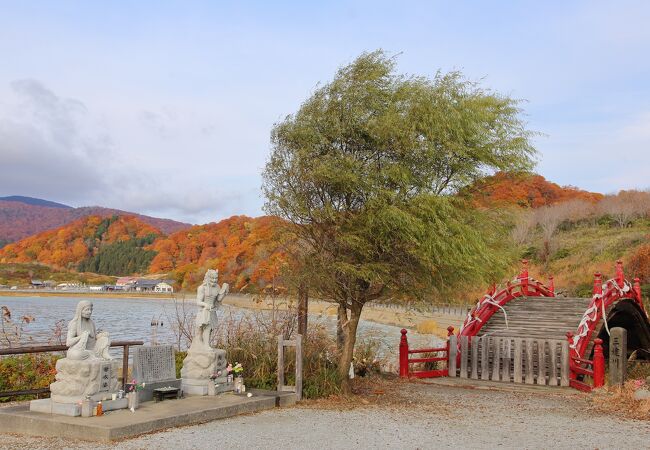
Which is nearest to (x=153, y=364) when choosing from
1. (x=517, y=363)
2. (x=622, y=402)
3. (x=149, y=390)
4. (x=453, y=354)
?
(x=149, y=390)

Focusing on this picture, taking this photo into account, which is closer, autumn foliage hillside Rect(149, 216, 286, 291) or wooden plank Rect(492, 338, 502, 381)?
autumn foliage hillside Rect(149, 216, 286, 291)

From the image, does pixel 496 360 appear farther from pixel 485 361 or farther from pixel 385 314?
pixel 385 314

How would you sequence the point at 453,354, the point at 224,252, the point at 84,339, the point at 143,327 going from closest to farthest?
the point at 84,339, the point at 453,354, the point at 143,327, the point at 224,252

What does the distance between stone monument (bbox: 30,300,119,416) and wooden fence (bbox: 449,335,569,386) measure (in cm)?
1079

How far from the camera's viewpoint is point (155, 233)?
129 meters

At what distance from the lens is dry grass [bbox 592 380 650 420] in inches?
489

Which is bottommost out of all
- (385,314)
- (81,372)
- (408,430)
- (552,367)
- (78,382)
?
(385,314)

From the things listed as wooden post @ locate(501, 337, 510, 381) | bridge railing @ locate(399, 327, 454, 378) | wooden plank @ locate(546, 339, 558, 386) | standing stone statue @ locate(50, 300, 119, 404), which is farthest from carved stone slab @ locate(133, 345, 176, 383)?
wooden plank @ locate(546, 339, 558, 386)

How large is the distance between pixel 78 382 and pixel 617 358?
12421mm

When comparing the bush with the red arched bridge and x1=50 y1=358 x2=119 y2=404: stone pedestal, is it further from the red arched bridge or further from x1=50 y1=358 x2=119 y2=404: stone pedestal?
the red arched bridge

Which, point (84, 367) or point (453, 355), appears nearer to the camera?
point (84, 367)

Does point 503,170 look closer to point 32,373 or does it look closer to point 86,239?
point 32,373

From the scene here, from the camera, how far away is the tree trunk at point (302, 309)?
46.4 ft

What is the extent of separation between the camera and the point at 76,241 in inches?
5123
